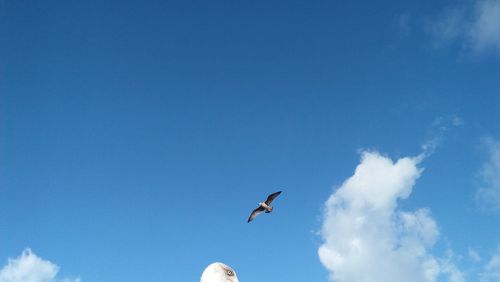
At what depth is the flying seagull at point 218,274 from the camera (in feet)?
67.8

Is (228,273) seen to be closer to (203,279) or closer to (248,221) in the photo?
(203,279)

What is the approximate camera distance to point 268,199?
50750mm

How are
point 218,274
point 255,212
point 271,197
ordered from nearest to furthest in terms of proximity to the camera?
point 218,274 → point 271,197 → point 255,212

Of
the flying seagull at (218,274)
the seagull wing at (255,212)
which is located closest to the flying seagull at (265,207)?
the seagull wing at (255,212)

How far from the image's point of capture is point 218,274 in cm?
2072

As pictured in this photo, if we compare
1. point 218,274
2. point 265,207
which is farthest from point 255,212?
point 218,274

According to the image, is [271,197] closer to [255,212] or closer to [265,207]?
[265,207]

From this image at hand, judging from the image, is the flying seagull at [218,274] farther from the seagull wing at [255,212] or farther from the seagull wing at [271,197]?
the seagull wing at [255,212]

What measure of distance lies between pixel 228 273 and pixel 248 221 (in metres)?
30.2

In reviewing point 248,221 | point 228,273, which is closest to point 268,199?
point 248,221

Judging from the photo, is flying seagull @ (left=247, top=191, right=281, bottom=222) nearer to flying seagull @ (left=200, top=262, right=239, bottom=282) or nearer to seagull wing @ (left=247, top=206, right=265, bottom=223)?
seagull wing @ (left=247, top=206, right=265, bottom=223)

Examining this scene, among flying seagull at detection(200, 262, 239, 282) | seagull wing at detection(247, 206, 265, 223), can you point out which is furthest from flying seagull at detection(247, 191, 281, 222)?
flying seagull at detection(200, 262, 239, 282)

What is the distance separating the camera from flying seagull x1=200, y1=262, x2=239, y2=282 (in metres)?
20.7

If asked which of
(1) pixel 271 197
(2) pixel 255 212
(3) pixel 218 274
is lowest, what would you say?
(3) pixel 218 274
